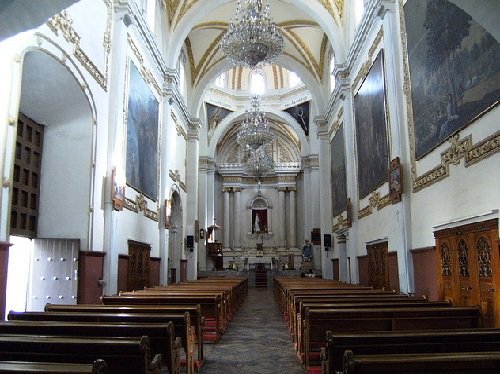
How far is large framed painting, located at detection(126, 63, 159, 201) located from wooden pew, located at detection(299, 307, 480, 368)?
284 inches

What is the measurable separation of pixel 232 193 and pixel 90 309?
979 inches

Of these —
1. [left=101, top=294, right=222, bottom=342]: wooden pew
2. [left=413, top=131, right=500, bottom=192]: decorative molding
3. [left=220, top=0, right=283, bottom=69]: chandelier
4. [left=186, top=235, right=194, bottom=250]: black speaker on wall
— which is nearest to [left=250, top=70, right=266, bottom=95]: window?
[left=186, top=235, right=194, bottom=250]: black speaker on wall

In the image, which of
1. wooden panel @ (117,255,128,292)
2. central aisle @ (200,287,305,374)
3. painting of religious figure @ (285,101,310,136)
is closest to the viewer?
central aisle @ (200,287,305,374)

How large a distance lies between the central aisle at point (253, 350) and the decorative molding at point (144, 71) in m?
6.92

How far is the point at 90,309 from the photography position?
16.8 ft

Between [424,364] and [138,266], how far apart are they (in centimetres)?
1007

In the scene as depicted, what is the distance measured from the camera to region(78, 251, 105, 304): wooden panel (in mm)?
8508

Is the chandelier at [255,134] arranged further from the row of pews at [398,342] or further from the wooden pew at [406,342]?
the wooden pew at [406,342]

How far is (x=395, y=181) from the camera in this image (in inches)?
358

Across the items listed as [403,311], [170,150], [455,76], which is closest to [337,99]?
[170,150]

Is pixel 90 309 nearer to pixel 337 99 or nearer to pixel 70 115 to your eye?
pixel 70 115

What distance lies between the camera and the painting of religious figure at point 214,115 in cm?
2564

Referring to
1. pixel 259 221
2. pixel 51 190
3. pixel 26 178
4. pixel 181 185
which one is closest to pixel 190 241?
pixel 181 185

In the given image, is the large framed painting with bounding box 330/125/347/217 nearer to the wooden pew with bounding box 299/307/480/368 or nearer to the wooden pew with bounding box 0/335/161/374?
the wooden pew with bounding box 299/307/480/368
